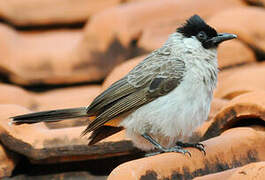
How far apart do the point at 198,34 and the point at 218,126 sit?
1.93 ft

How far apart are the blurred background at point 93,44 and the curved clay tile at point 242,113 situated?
60cm

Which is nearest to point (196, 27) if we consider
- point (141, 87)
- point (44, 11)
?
point (141, 87)

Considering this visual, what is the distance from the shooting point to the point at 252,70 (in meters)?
4.46

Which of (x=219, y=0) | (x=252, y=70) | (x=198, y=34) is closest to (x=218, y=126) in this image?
(x=198, y=34)

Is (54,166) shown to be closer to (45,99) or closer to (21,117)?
(21,117)

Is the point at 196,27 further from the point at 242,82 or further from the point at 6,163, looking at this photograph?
the point at 6,163

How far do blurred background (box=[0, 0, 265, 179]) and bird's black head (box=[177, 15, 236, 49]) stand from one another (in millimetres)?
551

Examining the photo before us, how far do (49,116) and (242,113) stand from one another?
1170 mm

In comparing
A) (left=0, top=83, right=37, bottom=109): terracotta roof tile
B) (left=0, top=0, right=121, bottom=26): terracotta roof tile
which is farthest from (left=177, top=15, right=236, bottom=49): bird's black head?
(left=0, top=0, right=121, bottom=26): terracotta roof tile

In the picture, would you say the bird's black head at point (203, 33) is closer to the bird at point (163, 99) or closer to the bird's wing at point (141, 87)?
the bird at point (163, 99)

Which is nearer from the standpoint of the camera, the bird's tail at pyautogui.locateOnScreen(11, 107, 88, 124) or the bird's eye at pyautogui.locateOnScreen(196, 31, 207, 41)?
the bird's tail at pyautogui.locateOnScreen(11, 107, 88, 124)

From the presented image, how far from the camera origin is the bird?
3.57m

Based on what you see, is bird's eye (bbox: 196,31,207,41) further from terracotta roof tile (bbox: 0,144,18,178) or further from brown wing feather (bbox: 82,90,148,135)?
terracotta roof tile (bbox: 0,144,18,178)

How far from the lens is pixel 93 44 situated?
514 centimetres
